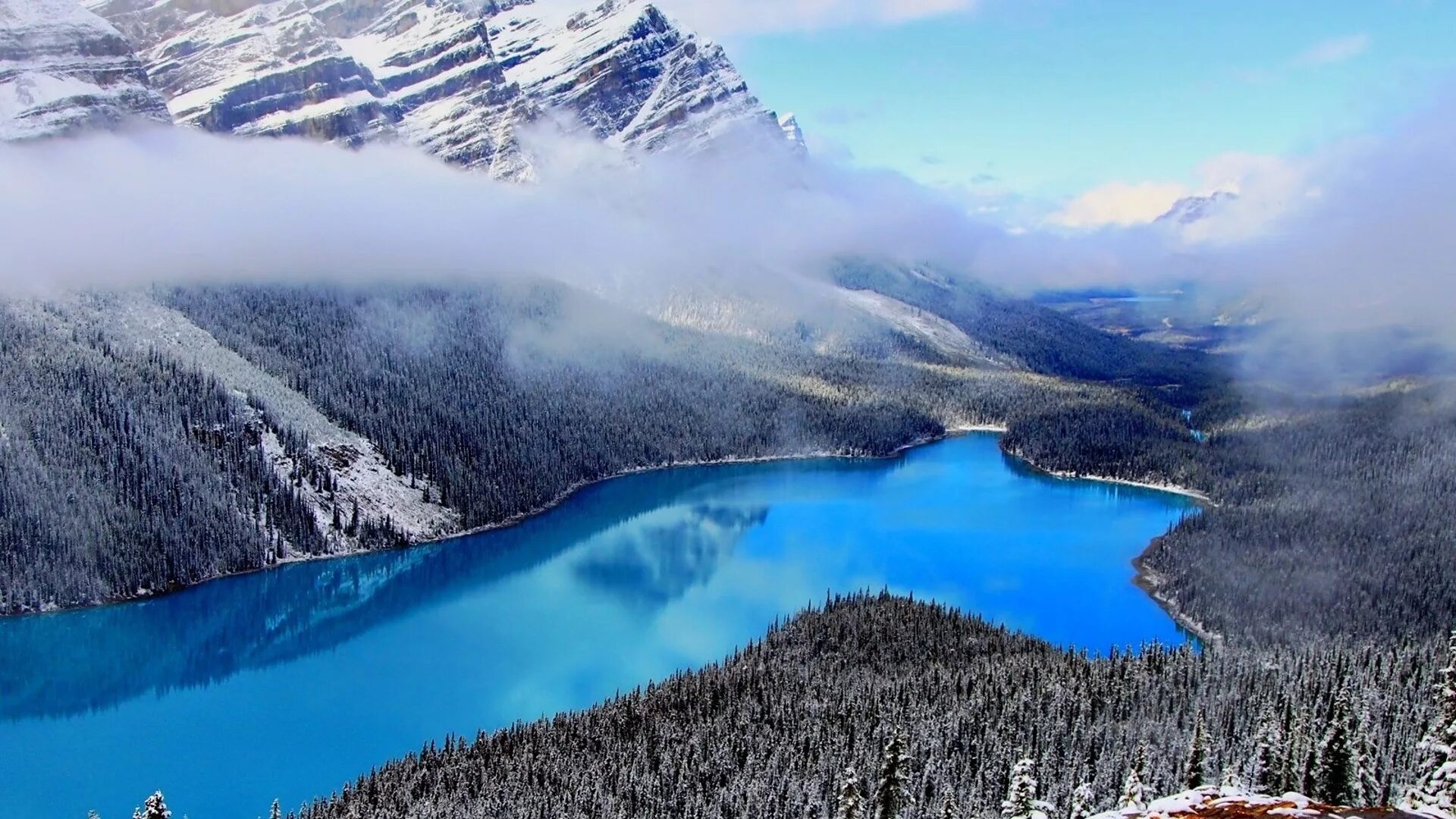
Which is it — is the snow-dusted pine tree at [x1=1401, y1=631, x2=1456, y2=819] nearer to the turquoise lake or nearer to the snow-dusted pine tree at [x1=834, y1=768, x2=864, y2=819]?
the snow-dusted pine tree at [x1=834, y1=768, x2=864, y2=819]

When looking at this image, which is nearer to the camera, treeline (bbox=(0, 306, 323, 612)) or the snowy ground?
treeline (bbox=(0, 306, 323, 612))

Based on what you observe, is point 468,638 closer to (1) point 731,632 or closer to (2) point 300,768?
(1) point 731,632

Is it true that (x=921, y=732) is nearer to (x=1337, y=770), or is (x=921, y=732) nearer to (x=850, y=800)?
(x=1337, y=770)

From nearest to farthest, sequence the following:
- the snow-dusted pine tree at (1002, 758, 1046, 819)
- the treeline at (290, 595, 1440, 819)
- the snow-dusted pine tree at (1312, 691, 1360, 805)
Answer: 1. the snow-dusted pine tree at (1002, 758, 1046, 819)
2. the snow-dusted pine tree at (1312, 691, 1360, 805)
3. the treeline at (290, 595, 1440, 819)

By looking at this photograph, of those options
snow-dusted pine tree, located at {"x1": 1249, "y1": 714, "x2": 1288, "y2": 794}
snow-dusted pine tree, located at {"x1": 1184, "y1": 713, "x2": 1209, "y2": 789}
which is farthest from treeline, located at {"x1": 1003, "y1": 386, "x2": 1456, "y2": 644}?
snow-dusted pine tree, located at {"x1": 1184, "y1": 713, "x2": 1209, "y2": 789}

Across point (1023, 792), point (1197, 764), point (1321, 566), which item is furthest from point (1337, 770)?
point (1321, 566)

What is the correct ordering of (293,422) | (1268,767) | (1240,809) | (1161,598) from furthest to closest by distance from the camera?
1. (293,422)
2. (1161,598)
3. (1268,767)
4. (1240,809)

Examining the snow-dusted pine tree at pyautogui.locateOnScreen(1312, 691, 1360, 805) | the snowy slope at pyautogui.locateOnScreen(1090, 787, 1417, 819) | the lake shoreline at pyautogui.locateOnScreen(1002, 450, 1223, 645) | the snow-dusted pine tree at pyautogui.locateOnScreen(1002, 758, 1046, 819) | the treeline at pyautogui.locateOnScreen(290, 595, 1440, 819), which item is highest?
the lake shoreline at pyautogui.locateOnScreen(1002, 450, 1223, 645)
